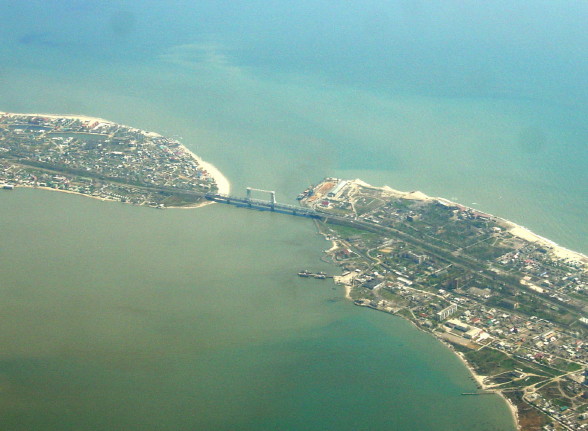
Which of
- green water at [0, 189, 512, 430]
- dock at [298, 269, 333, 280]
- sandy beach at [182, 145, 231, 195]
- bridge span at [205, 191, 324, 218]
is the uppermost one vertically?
sandy beach at [182, 145, 231, 195]

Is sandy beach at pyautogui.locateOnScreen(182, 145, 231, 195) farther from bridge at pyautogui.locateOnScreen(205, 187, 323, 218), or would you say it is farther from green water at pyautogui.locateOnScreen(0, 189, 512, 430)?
green water at pyautogui.locateOnScreen(0, 189, 512, 430)

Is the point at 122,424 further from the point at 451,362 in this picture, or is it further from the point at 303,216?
the point at 303,216

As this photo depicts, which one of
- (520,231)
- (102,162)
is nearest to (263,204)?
(102,162)

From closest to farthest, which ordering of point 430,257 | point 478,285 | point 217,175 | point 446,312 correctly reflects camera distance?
point 446,312, point 478,285, point 430,257, point 217,175

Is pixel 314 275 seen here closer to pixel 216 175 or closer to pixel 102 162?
pixel 216 175

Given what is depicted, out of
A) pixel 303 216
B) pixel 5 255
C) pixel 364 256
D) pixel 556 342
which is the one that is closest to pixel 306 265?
pixel 364 256

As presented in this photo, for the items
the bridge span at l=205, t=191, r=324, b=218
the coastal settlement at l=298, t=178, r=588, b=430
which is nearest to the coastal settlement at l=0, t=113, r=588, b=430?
the coastal settlement at l=298, t=178, r=588, b=430
